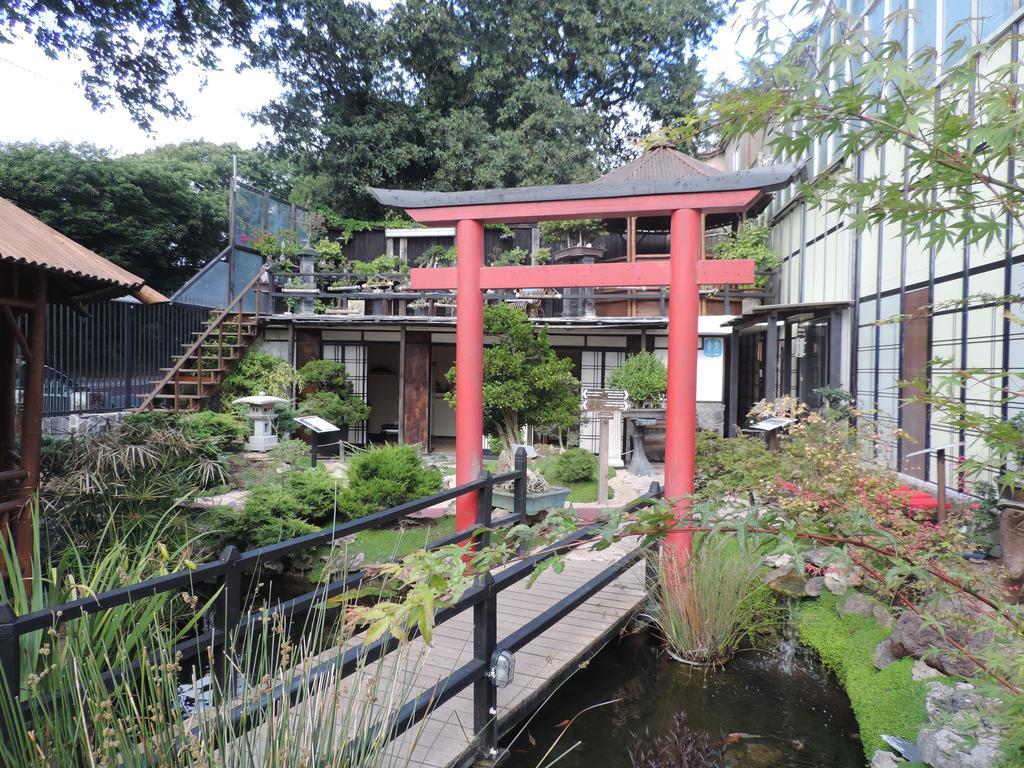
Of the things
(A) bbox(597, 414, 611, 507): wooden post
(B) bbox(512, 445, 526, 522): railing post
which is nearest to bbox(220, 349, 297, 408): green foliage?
(A) bbox(597, 414, 611, 507): wooden post

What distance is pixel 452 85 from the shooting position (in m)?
16.4

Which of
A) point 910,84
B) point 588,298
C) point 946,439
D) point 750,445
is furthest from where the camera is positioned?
point 588,298

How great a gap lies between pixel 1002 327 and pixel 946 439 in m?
1.22

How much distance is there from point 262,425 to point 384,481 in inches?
146

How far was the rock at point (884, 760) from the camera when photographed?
107 inches

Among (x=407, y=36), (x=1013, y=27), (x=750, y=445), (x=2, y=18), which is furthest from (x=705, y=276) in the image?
(x=407, y=36)

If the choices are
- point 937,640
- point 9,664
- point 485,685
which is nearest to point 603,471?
point 937,640

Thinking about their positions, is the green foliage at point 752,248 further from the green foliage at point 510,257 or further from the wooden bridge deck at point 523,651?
the wooden bridge deck at point 523,651

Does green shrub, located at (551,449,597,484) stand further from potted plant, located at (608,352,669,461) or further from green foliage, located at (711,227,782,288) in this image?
green foliage, located at (711,227,782,288)

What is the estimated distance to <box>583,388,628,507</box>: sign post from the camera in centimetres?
716

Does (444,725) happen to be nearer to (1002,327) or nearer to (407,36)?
(1002,327)

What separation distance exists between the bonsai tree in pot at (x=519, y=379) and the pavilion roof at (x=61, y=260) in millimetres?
3485

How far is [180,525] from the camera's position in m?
A: 4.74

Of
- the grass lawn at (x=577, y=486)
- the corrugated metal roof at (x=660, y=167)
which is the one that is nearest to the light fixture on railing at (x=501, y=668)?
the grass lawn at (x=577, y=486)
